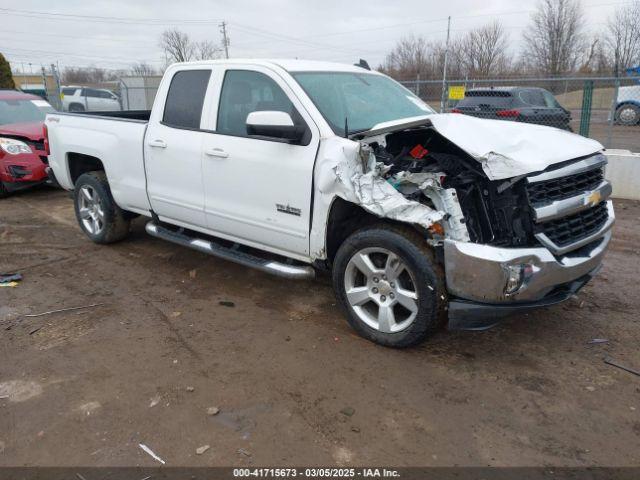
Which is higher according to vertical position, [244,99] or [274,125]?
[244,99]

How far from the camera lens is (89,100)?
25.5 metres

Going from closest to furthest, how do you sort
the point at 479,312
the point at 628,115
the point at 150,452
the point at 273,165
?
the point at 150,452
the point at 479,312
the point at 273,165
the point at 628,115

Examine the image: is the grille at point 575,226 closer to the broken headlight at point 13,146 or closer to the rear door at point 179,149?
the rear door at point 179,149

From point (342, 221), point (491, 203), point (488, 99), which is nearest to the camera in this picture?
point (491, 203)

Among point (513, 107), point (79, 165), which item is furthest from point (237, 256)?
point (513, 107)

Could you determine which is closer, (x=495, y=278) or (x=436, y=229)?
(x=495, y=278)

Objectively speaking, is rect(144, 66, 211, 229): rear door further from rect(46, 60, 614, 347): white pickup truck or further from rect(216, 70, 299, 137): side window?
rect(216, 70, 299, 137): side window

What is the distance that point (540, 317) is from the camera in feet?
13.9

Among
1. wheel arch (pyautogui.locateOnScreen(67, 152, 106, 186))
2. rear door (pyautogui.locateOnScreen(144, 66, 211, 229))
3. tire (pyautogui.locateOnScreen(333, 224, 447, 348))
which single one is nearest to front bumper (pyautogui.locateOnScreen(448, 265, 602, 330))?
tire (pyautogui.locateOnScreen(333, 224, 447, 348))

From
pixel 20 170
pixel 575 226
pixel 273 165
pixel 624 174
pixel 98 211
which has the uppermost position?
pixel 273 165

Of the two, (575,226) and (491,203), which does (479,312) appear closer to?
(491,203)

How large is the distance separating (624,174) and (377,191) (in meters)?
6.28

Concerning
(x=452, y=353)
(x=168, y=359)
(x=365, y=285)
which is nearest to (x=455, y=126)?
(x=365, y=285)

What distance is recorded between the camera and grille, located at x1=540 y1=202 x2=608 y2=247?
3.37 metres
